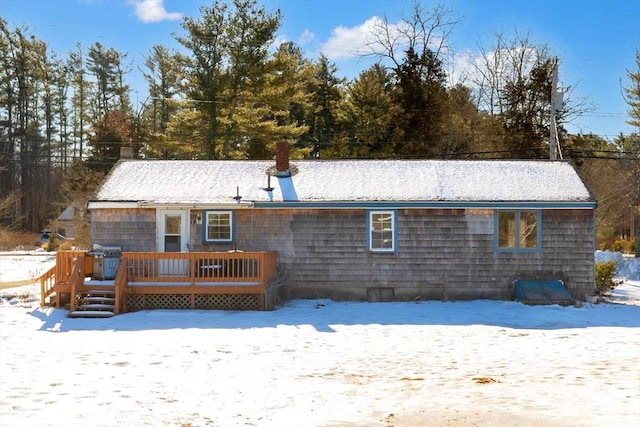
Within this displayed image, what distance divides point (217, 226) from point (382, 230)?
4.63 metres

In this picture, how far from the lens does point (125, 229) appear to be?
18312mm

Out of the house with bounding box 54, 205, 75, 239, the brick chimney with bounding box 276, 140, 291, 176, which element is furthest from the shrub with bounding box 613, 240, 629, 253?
the house with bounding box 54, 205, 75, 239

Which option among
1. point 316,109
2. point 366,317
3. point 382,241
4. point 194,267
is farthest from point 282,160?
point 316,109

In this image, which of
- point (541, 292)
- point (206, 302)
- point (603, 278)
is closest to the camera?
point (206, 302)

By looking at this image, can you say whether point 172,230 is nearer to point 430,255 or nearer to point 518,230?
point 430,255

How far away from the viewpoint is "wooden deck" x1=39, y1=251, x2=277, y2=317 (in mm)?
16031

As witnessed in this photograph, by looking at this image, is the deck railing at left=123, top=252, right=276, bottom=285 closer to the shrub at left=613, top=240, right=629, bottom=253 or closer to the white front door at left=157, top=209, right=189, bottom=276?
the white front door at left=157, top=209, right=189, bottom=276

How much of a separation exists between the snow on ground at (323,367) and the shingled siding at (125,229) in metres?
2.76

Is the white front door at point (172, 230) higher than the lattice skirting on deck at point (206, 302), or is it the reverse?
the white front door at point (172, 230)

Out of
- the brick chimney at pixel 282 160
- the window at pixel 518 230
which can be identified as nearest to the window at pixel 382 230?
the window at pixel 518 230

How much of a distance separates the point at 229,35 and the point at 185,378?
1220 inches

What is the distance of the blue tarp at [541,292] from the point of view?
1739 cm

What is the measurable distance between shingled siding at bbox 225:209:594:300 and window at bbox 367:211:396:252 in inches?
6.8

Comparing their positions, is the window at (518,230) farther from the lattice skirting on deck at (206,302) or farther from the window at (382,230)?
the lattice skirting on deck at (206,302)
